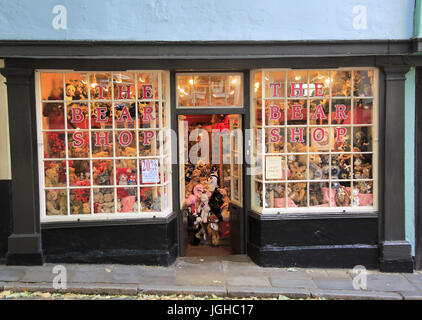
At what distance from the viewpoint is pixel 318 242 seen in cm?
684

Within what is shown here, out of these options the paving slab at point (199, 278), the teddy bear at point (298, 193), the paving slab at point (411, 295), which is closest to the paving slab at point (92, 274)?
the paving slab at point (199, 278)

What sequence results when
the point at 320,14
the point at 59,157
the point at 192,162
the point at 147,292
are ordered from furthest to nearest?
the point at 192,162
the point at 59,157
the point at 320,14
the point at 147,292

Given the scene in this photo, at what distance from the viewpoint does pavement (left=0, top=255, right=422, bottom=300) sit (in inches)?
230

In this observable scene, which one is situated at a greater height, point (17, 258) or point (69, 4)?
point (69, 4)

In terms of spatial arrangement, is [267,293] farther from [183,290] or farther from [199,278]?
[183,290]

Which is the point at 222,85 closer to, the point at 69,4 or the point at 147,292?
the point at 69,4

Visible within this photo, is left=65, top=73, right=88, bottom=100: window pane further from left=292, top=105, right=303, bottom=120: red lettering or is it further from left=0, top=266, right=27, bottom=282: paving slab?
left=292, top=105, right=303, bottom=120: red lettering

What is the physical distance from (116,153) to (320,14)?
13.4ft

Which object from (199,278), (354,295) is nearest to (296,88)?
(354,295)

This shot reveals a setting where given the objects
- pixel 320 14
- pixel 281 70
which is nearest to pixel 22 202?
pixel 281 70

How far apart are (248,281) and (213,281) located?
→ 0.55 m

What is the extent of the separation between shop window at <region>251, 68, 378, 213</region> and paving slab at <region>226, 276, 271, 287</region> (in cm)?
118

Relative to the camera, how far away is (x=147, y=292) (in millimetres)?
5859

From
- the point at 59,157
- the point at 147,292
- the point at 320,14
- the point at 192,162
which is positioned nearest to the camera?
the point at 147,292
